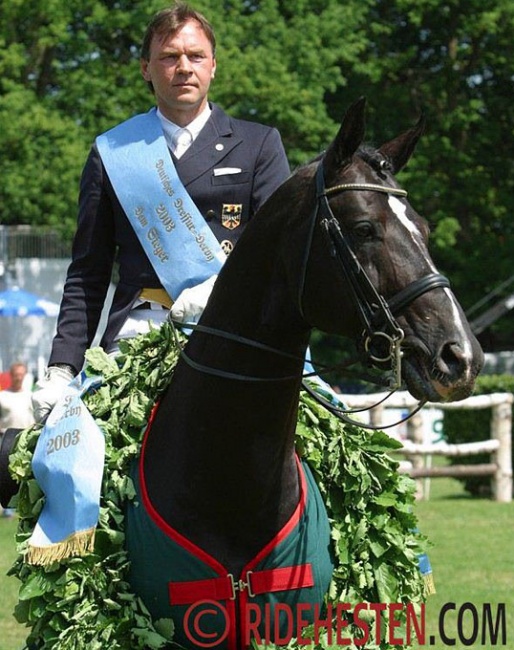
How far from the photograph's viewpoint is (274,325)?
4293mm

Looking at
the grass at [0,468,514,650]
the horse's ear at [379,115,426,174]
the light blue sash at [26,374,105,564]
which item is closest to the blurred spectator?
the grass at [0,468,514,650]

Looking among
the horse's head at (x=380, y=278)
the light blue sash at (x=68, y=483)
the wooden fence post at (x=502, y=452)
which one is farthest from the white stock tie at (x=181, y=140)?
the wooden fence post at (x=502, y=452)

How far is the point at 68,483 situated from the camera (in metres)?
4.58

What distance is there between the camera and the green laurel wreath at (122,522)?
4.50 metres

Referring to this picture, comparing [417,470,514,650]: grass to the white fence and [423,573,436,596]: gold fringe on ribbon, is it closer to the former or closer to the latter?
the white fence

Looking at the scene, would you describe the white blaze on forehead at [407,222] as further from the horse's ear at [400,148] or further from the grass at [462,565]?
the grass at [462,565]

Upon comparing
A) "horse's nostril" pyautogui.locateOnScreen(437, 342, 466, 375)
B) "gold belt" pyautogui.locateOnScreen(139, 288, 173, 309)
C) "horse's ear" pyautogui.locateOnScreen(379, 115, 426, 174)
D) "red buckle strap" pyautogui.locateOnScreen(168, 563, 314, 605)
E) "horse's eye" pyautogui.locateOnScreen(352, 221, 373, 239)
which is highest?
"horse's ear" pyautogui.locateOnScreen(379, 115, 426, 174)

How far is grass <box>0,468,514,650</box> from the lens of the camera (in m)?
8.11

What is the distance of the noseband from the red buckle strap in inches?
34.9

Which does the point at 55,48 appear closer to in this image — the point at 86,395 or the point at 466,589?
the point at 466,589

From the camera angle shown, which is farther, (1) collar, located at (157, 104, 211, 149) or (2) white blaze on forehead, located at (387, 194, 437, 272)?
(1) collar, located at (157, 104, 211, 149)

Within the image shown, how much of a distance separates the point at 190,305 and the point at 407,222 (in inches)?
42.2

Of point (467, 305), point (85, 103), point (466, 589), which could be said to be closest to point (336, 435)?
point (466, 589)

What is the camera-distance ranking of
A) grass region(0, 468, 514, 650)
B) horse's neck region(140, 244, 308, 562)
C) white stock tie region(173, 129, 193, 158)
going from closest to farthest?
1. horse's neck region(140, 244, 308, 562)
2. white stock tie region(173, 129, 193, 158)
3. grass region(0, 468, 514, 650)
